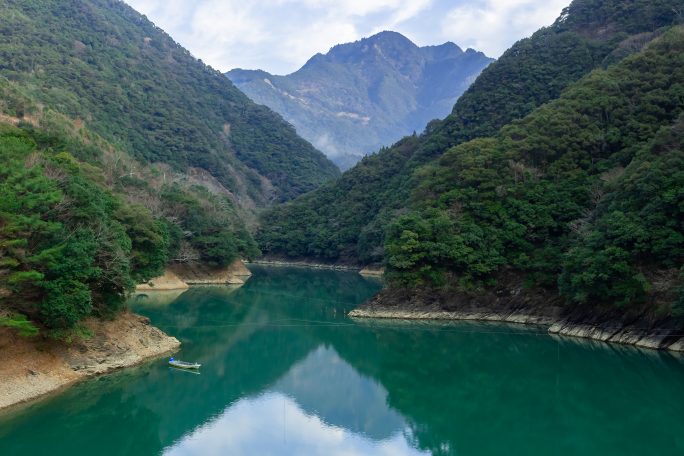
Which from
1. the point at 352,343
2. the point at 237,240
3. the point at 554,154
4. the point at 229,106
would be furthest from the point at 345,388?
the point at 229,106

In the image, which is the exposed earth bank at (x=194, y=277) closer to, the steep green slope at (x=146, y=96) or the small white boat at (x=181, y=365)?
the steep green slope at (x=146, y=96)

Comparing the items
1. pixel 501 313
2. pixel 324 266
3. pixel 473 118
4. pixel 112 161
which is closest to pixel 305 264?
pixel 324 266

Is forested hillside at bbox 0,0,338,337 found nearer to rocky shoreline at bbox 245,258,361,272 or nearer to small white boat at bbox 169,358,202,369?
small white boat at bbox 169,358,202,369

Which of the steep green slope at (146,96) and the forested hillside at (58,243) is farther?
the steep green slope at (146,96)

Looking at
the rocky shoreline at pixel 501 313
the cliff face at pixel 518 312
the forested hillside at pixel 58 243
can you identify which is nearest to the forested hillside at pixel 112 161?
the forested hillside at pixel 58 243

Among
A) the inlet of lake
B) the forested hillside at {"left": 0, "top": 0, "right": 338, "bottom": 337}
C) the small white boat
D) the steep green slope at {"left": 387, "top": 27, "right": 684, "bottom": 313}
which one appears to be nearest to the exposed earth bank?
the forested hillside at {"left": 0, "top": 0, "right": 338, "bottom": 337}

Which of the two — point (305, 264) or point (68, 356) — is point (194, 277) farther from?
point (68, 356)

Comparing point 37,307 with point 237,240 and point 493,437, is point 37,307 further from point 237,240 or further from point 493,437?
point 237,240

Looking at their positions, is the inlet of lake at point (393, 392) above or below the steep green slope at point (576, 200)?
below
